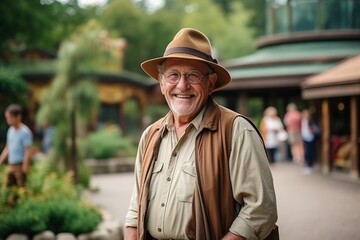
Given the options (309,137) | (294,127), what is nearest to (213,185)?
(309,137)

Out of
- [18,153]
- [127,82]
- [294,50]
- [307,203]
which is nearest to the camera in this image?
[18,153]

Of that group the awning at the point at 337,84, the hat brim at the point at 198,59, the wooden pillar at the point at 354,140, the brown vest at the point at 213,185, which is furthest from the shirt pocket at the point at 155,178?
the wooden pillar at the point at 354,140

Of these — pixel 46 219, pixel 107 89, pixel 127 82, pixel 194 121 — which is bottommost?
pixel 46 219

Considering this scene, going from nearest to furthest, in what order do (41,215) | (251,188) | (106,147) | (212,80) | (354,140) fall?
1. (251,188)
2. (212,80)
3. (41,215)
4. (354,140)
5. (106,147)

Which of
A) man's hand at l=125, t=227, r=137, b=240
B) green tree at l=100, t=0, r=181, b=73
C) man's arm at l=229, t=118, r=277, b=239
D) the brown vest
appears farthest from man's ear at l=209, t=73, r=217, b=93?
green tree at l=100, t=0, r=181, b=73

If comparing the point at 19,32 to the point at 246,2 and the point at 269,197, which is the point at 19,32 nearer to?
the point at 269,197

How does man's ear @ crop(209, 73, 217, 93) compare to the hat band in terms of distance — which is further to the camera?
man's ear @ crop(209, 73, 217, 93)

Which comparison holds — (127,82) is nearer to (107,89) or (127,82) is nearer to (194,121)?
(107,89)

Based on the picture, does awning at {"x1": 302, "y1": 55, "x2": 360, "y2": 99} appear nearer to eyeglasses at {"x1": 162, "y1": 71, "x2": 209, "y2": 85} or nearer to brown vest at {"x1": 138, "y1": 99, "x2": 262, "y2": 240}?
eyeglasses at {"x1": 162, "y1": 71, "x2": 209, "y2": 85}

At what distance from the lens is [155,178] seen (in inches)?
118

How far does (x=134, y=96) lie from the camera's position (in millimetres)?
27344

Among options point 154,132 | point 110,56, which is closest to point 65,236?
point 154,132

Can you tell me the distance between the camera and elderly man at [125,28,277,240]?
8.74 ft

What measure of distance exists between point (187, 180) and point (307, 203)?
24.9 feet
